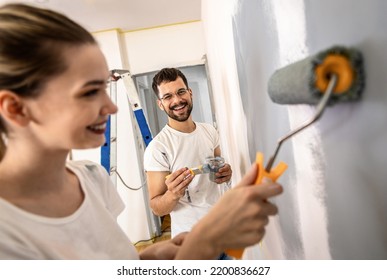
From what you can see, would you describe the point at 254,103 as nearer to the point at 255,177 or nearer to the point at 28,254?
the point at 255,177

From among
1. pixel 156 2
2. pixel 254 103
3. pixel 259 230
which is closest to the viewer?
pixel 259 230

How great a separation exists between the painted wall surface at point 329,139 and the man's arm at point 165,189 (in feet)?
1.24

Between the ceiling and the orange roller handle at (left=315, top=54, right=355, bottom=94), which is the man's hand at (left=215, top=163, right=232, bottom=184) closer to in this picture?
the orange roller handle at (left=315, top=54, right=355, bottom=94)

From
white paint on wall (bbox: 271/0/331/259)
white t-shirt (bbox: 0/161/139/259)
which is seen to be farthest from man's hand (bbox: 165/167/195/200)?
white paint on wall (bbox: 271/0/331/259)

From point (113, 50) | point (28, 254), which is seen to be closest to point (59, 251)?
point (28, 254)

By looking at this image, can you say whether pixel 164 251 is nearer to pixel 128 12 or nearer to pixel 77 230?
pixel 77 230

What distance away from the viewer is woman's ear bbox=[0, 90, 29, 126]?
34 centimetres

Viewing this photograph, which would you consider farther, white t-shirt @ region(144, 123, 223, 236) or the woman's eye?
white t-shirt @ region(144, 123, 223, 236)

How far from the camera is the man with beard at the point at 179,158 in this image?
1.03 m

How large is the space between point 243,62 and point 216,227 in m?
0.43

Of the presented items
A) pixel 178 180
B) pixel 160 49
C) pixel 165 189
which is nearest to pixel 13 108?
pixel 178 180

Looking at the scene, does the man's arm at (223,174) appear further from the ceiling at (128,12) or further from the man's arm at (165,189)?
the ceiling at (128,12)

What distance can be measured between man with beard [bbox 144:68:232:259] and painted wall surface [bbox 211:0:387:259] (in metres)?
0.51

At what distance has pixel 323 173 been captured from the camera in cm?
33
